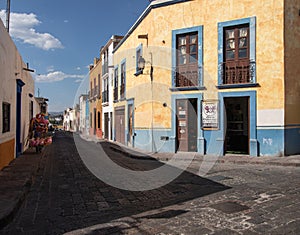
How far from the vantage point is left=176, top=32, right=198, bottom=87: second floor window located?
13.2m

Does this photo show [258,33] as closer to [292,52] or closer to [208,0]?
[292,52]

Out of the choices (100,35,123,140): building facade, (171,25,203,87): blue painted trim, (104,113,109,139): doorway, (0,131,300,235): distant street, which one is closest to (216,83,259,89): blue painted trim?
(171,25,203,87): blue painted trim

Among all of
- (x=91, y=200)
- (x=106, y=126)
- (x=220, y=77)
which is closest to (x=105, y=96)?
(x=106, y=126)

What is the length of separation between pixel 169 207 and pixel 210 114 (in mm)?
7941

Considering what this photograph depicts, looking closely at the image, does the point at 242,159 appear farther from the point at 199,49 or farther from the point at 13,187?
the point at 13,187

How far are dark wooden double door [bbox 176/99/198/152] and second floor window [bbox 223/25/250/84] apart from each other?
2.09 meters

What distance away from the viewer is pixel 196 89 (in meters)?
13.1

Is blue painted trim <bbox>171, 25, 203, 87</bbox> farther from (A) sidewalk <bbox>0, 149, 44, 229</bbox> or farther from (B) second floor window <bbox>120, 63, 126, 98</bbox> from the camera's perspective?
(A) sidewalk <bbox>0, 149, 44, 229</bbox>

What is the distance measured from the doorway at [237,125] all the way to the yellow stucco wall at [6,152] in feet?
30.1

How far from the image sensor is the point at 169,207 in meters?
5.42

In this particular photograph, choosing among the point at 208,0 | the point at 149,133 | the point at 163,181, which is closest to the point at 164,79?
the point at 149,133

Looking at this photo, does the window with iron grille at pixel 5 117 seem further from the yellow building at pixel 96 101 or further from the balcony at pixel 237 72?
the yellow building at pixel 96 101

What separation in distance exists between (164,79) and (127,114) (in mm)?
5093

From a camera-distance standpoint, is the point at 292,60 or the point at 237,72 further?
the point at 237,72
